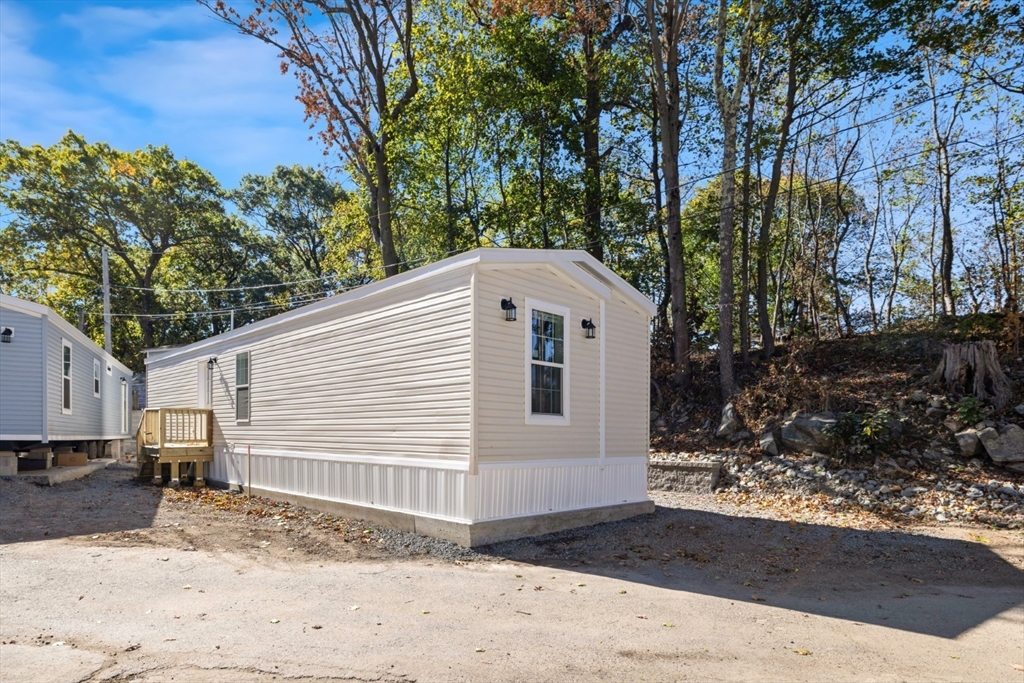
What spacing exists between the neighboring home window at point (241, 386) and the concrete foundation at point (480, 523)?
8.55 feet

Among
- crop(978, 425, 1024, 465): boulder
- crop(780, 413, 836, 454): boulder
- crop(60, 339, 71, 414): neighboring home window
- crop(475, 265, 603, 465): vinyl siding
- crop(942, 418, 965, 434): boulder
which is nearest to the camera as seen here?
crop(475, 265, 603, 465): vinyl siding

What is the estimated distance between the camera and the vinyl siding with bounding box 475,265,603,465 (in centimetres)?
796

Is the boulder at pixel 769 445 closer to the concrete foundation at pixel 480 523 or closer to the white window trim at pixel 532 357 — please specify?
the concrete foundation at pixel 480 523

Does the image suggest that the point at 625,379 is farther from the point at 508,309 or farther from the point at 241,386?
the point at 241,386

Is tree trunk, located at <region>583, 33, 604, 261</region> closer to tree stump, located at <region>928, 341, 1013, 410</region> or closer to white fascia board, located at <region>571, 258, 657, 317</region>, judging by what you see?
white fascia board, located at <region>571, 258, 657, 317</region>

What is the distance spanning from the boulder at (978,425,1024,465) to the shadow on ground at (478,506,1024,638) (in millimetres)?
2320

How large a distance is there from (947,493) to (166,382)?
1549 centimetres

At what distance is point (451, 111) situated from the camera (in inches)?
753

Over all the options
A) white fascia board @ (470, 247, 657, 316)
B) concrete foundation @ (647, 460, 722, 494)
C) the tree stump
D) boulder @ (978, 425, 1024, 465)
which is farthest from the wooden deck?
the tree stump

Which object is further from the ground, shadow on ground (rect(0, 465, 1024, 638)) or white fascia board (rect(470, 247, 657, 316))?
white fascia board (rect(470, 247, 657, 316))

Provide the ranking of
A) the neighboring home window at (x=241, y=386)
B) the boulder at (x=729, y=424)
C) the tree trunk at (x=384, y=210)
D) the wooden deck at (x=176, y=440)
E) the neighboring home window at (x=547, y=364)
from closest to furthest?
the neighboring home window at (x=547, y=364)
the neighboring home window at (x=241, y=386)
the wooden deck at (x=176, y=440)
the boulder at (x=729, y=424)
the tree trunk at (x=384, y=210)

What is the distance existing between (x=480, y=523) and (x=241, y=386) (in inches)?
268

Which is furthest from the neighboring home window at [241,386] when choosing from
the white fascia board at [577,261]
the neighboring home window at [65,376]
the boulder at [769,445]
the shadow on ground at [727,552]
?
the boulder at [769,445]

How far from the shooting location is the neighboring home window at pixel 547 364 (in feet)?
28.3
